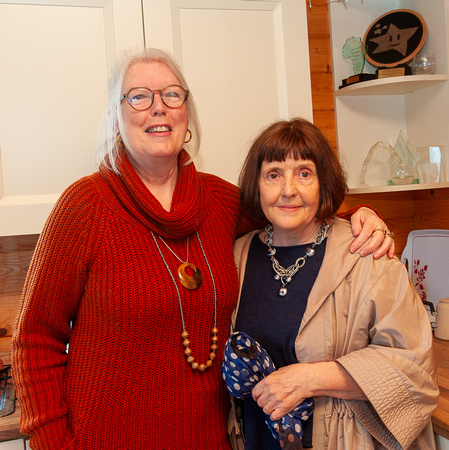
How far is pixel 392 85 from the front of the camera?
6.11 feet

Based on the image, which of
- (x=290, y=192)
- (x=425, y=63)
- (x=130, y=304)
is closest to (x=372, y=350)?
(x=290, y=192)

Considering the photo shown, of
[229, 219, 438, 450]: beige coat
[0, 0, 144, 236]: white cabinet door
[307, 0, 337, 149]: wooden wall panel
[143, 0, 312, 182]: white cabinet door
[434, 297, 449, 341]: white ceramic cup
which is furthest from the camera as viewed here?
[307, 0, 337, 149]: wooden wall panel

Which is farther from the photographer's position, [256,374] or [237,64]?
[237,64]

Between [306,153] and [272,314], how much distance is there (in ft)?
1.30

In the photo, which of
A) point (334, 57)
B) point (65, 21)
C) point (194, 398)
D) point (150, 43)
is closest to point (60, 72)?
point (65, 21)

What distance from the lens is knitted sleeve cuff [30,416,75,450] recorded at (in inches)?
40.6

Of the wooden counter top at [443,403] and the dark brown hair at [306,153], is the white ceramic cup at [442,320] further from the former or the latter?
the dark brown hair at [306,153]

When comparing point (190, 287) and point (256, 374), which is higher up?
point (190, 287)

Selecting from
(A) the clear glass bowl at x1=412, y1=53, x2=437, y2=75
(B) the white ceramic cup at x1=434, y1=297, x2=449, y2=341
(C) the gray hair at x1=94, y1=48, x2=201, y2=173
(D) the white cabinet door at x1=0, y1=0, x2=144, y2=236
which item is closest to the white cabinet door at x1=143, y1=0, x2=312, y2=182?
(D) the white cabinet door at x1=0, y1=0, x2=144, y2=236

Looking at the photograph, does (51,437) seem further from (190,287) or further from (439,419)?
(439,419)

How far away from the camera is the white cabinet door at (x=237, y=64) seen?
1.50m

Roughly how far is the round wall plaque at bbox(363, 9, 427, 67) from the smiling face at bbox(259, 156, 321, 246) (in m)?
0.97

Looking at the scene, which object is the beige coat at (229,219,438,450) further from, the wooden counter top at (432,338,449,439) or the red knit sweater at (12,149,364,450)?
the red knit sweater at (12,149,364,450)

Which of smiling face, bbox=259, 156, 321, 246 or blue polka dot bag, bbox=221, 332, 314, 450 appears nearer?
blue polka dot bag, bbox=221, 332, 314, 450
